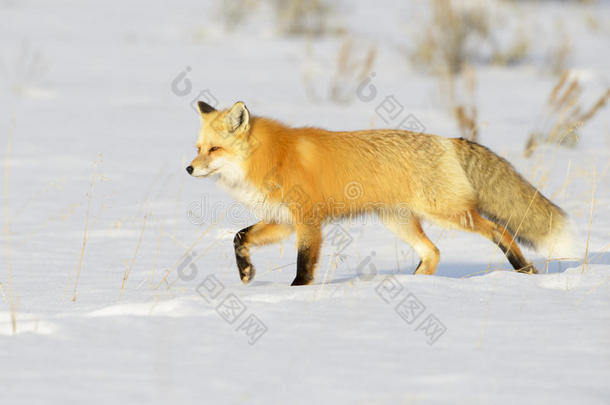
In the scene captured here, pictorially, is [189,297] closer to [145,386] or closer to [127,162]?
[145,386]

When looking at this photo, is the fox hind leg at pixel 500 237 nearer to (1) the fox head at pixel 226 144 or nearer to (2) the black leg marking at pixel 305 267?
(2) the black leg marking at pixel 305 267

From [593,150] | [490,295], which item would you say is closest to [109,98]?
[593,150]

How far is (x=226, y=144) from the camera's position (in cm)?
456

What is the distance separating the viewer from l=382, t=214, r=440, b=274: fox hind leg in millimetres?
4926

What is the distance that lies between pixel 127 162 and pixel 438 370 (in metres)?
5.95

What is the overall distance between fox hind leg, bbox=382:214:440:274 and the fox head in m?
1.06

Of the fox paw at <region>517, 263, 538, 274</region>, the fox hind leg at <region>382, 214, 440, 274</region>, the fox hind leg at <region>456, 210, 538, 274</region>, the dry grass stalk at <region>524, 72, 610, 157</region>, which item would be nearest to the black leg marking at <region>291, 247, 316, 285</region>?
the fox hind leg at <region>382, 214, 440, 274</region>

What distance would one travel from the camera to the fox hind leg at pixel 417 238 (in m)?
4.93

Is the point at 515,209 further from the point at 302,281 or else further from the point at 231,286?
the point at 231,286

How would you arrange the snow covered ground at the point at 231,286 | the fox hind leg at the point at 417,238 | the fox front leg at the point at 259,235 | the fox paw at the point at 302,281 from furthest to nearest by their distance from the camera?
the fox hind leg at the point at 417,238 → the fox front leg at the point at 259,235 → the fox paw at the point at 302,281 → the snow covered ground at the point at 231,286

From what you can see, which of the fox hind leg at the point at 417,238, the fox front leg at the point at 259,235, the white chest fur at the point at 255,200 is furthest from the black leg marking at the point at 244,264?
the fox hind leg at the point at 417,238

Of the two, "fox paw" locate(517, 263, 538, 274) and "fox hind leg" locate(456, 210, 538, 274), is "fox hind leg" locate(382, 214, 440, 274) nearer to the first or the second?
"fox hind leg" locate(456, 210, 538, 274)

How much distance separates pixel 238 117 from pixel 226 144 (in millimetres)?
186

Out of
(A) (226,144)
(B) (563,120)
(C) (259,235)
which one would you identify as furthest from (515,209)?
(B) (563,120)
